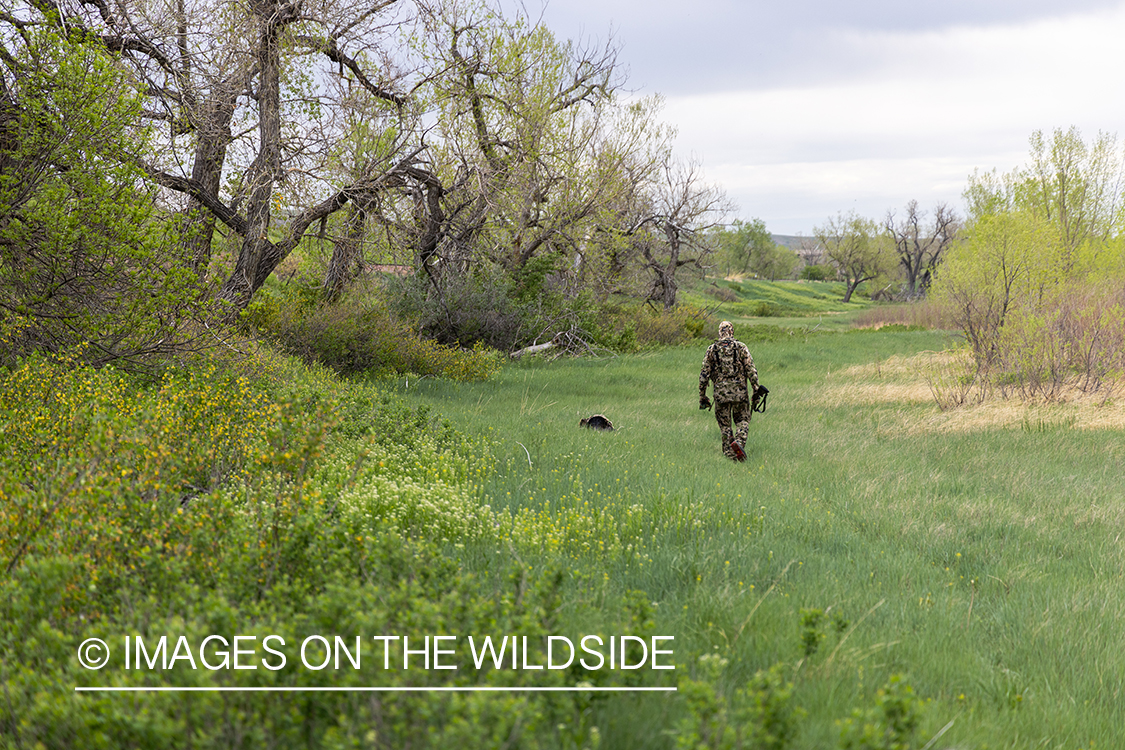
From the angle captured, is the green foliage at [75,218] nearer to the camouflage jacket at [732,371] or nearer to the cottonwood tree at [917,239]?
the camouflage jacket at [732,371]

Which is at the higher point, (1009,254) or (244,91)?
(244,91)

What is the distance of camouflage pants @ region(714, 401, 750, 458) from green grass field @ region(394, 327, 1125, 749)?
25cm

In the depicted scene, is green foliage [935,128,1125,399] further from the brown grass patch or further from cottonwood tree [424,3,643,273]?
cottonwood tree [424,3,643,273]

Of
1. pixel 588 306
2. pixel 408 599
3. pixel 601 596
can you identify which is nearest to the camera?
pixel 408 599

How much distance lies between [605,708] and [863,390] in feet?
48.2

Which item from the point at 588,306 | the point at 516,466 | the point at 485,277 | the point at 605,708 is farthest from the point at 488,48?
the point at 605,708

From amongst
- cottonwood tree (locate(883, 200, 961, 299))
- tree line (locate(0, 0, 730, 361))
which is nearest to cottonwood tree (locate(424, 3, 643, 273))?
tree line (locate(0, 0, 730, 361))

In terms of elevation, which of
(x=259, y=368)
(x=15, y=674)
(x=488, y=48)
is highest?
(x=488, y=48)

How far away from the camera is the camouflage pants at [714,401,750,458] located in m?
9.95

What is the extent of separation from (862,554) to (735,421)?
4.47 meters

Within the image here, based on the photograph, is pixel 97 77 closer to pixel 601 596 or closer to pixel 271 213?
pixel 271 213

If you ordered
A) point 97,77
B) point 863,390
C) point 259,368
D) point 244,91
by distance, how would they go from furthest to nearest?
point 863,390
point 244,91
point 259,368
point 97,77

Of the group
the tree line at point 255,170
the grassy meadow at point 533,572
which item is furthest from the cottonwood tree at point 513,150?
the grassy meadow at point 533,572

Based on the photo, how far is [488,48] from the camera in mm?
19297
